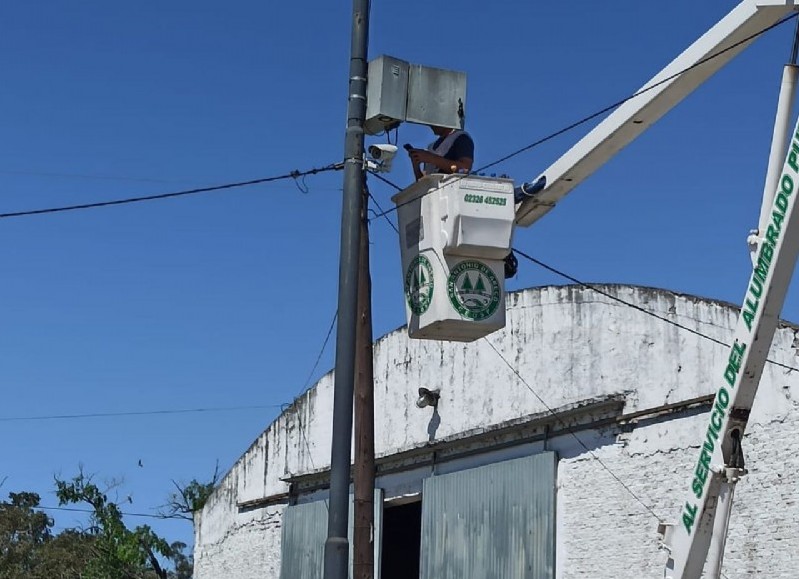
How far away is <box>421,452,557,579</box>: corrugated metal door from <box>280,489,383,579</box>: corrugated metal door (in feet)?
10.7

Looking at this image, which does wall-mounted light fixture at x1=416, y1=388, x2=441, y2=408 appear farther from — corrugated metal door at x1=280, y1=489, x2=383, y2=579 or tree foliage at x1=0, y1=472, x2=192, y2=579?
tree foliage at x1=0, y1=472, x2=192, y2=579

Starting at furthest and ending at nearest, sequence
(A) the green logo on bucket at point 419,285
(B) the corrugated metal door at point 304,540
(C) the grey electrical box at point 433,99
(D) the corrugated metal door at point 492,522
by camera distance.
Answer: (B) the corrugated metal door at point 304,540 → (D) the corrugated metal door at point 492,522 → (C) the grey electrical box at point 433,99 → (A) the green logo on bucket at point 419,285

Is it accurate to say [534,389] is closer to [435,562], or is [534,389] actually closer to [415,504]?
[435,562]

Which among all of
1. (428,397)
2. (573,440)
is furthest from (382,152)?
(428,397)

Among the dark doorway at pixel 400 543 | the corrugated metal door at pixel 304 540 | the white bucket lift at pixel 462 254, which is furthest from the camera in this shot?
the dark doorway at pixel 400 543

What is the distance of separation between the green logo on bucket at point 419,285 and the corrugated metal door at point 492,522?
7.85 meters

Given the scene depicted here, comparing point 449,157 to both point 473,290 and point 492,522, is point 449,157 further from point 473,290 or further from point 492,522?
point 492,522

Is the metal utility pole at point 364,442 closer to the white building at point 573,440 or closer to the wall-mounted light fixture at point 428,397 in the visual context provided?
the white building at point 573,440

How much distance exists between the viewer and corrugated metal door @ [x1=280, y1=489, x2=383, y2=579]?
23.0 m

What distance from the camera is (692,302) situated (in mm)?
16500

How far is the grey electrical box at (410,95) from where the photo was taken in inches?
423

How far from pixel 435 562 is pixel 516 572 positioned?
2038 millimetres

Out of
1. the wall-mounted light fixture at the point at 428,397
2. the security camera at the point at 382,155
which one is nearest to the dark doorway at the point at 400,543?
the wall-mounted light fixture at the point at 428,397

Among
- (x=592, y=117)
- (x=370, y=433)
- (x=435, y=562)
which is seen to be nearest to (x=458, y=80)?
(x=592, y=117)
